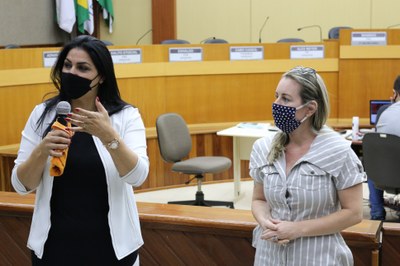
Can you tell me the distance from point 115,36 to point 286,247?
10038 mm

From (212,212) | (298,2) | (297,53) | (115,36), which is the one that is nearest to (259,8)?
(298,2)

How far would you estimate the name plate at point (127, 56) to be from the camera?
25.0ft

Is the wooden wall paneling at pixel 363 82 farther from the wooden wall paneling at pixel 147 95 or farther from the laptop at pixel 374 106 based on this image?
the wooden wall paneling at pixel 147 95

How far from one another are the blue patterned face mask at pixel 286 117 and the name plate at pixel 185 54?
Answer: 5.84 metres

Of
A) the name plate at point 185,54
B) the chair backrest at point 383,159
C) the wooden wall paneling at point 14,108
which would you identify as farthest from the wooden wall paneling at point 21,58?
the chair backrest at point 383,159

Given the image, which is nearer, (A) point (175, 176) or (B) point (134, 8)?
(A) point (175, 176)

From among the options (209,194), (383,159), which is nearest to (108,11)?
(209,194)

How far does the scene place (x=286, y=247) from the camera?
2.19 meters

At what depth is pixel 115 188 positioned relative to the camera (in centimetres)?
217

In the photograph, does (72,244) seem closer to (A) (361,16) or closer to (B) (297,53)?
(B) (297,53)

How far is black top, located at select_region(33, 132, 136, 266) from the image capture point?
7.07 ft

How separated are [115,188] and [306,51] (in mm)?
6462

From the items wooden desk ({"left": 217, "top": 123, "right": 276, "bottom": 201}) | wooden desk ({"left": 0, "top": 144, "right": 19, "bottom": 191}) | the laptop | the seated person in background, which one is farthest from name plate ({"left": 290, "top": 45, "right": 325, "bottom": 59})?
wooden desk ({"left": 0, "top": 144, "right": 19, "bottom": 191})

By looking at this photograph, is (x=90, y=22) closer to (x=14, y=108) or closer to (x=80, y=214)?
(x=14, y=108)
